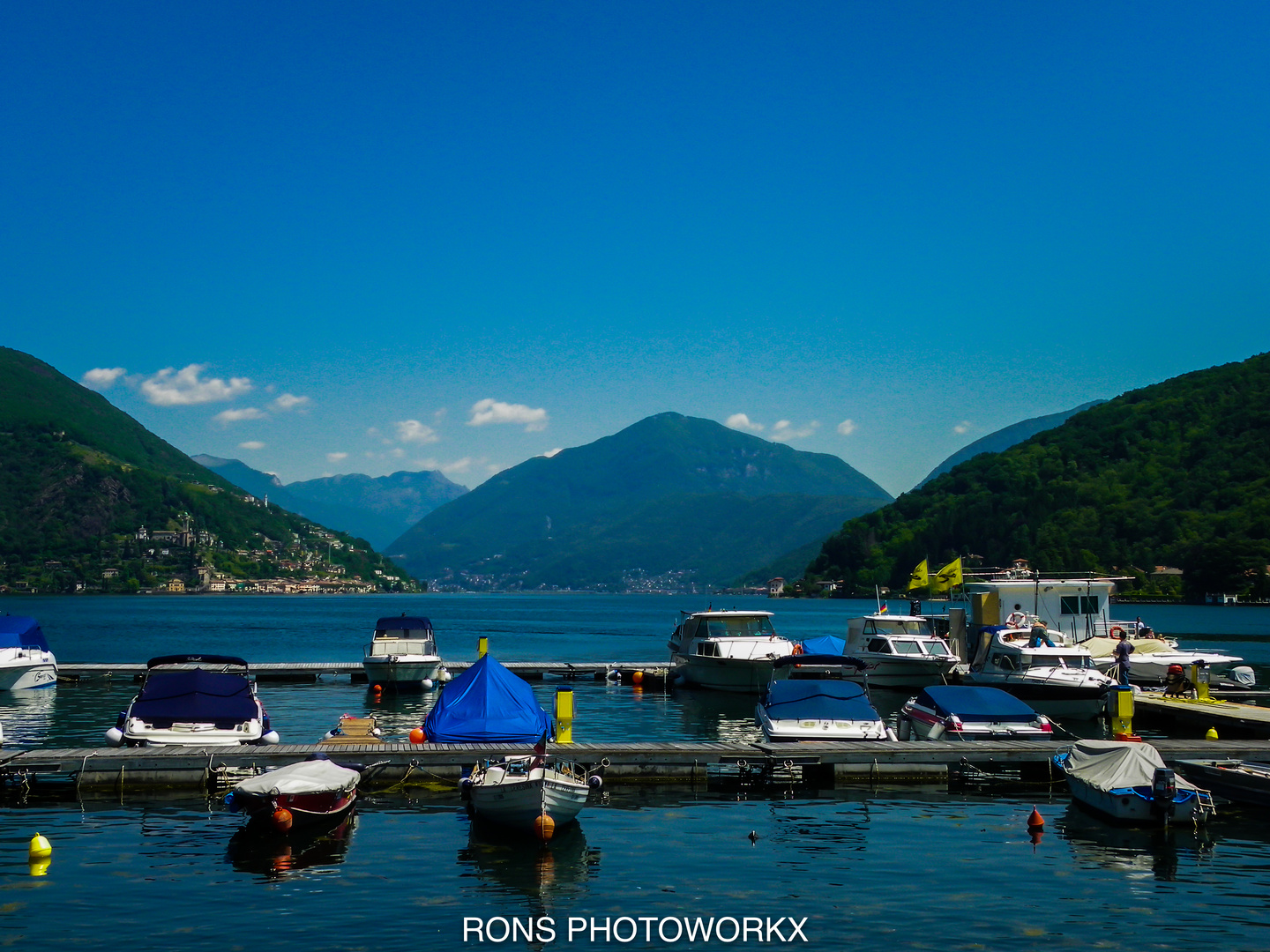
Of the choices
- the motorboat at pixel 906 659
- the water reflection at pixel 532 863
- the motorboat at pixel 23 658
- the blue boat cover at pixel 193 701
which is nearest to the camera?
the water reflection at pixel 532 863

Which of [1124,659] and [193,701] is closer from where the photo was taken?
[193,701]

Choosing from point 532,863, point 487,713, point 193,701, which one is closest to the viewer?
point 532,863

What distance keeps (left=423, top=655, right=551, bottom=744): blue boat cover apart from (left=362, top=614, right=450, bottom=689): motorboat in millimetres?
24759

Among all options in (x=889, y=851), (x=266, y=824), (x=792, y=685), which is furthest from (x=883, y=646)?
(x=266, y=824)

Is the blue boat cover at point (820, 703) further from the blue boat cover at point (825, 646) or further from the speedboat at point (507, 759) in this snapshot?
the blue boat cover at point (825, 646)

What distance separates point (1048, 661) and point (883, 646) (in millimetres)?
10740

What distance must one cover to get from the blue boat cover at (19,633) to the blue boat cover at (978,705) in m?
45.2

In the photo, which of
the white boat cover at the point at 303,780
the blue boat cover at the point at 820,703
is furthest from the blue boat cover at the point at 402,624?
the white boat cover at the point at 303,780

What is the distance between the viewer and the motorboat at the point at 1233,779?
25.7 m

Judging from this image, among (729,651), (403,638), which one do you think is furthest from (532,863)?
(403,638)

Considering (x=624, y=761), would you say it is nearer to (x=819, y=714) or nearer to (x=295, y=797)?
(x=819, y=714)

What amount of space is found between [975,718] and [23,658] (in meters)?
46.6

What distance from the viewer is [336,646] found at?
99875 mm

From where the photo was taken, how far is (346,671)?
6350 cm
